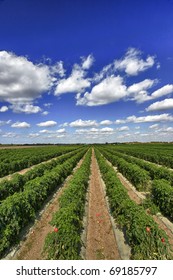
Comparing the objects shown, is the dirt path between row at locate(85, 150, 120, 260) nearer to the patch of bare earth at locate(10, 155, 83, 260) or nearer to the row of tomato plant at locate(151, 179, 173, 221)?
the patch of bare earth at locate(10, 155, 83, 260)

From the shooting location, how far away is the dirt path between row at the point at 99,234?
19.9ft

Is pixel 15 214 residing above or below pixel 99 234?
above

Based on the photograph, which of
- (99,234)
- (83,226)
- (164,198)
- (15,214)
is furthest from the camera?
(164,198)

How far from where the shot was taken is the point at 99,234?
733 centimetres

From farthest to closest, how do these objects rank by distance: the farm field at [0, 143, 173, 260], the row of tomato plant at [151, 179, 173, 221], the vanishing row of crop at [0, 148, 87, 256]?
the row of tomato plant at [151, 179, 173, 221], the vanishing row of crop at [0, 148, 87, 256], the farm field at [0, 143, 173, 260]

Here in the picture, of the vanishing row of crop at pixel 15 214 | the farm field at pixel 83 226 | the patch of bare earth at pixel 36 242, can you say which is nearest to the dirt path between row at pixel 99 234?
the farm field at pixel 83 226

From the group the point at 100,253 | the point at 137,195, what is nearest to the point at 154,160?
the point at 137,195

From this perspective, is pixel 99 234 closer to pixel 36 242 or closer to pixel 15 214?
pixel 36 242

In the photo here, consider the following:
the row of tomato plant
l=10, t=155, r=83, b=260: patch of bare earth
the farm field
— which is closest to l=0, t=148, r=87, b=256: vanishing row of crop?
the farm field

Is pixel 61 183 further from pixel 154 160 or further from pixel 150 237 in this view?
pixel 154 160

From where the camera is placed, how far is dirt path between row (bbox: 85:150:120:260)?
19.9 feet

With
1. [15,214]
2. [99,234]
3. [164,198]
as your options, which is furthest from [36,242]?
[164,198]
